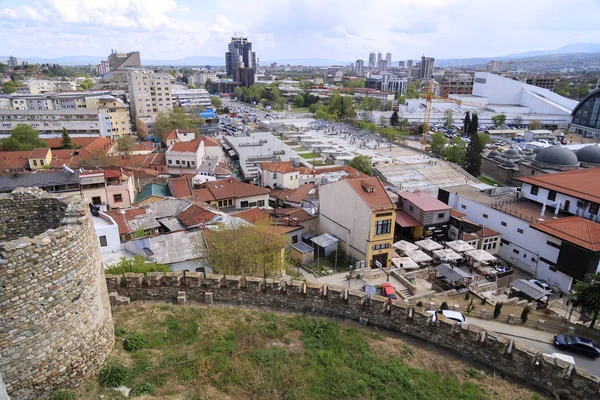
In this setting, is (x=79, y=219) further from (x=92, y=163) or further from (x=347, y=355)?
(x=92, y=163)

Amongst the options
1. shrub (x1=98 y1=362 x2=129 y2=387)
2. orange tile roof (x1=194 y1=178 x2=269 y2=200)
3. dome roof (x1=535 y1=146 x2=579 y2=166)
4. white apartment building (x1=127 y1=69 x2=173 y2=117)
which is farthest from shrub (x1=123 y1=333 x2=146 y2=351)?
white apartment building (x1=127 y1=69 x2=173 y2=117)

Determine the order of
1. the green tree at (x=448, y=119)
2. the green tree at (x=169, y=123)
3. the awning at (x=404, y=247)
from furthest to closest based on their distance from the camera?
the green tree at (x=448, y=119) < the green tree at (x=169, y=123) < the awning at (x=404, y=247)

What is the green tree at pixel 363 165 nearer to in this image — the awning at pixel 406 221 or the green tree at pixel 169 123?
the awning at pixel 406 221

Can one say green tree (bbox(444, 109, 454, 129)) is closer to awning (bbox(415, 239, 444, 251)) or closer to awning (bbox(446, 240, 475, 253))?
awning (bbox(446, 240, 475, 253))

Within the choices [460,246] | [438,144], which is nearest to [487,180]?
[438,144]

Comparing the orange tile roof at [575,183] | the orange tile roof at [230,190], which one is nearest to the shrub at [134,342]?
the orange tile roof at [230,190]

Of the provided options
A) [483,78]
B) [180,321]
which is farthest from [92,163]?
[483,78]
